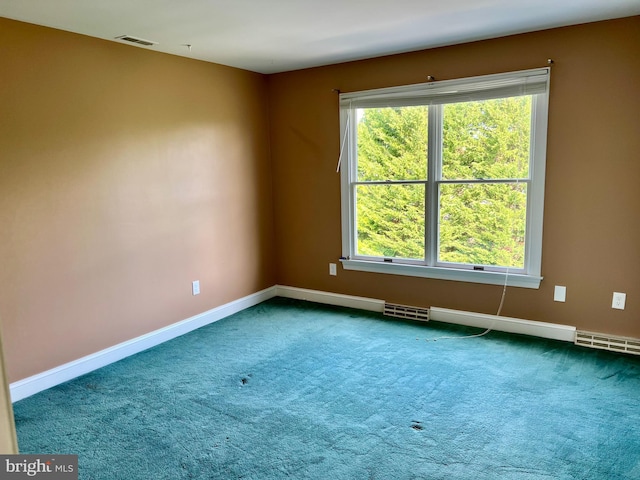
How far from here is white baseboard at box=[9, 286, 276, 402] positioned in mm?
2885

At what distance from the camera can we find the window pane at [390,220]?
13.3 ft

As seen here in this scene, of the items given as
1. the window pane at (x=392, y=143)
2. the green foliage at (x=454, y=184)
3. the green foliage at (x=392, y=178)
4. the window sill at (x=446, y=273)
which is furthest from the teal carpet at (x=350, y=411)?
the window pane at (x=392, y=143)

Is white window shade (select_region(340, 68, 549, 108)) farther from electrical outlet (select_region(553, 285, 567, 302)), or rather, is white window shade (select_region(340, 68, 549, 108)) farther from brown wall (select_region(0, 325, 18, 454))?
brown wall (select_region(0, 325, 18, 454))

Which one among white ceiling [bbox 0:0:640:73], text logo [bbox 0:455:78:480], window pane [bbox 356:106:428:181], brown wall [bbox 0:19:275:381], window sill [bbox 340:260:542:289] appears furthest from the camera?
window pane [bbox 356:106:428:181]

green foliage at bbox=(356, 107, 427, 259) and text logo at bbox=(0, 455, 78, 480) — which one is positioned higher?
green foliage at bbox=(356, 107, 427, 259)

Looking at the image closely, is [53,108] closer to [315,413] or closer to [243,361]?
[243,361]

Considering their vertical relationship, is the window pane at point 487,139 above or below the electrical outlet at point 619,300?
above

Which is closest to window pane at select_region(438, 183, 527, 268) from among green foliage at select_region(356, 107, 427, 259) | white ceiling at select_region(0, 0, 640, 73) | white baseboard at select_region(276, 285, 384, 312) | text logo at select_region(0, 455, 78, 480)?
green foliage at select_region(356, 107, 427, 259)

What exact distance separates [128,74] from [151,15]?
31.7 inches

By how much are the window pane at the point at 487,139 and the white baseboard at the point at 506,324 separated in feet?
3.92

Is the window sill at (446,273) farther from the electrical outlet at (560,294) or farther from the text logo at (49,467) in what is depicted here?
the text logo at (49,467)

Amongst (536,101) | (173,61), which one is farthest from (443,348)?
(173,61)

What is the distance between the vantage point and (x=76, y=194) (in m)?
3.10

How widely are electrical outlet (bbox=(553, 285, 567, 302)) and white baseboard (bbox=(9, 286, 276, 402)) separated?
2.84 metres
